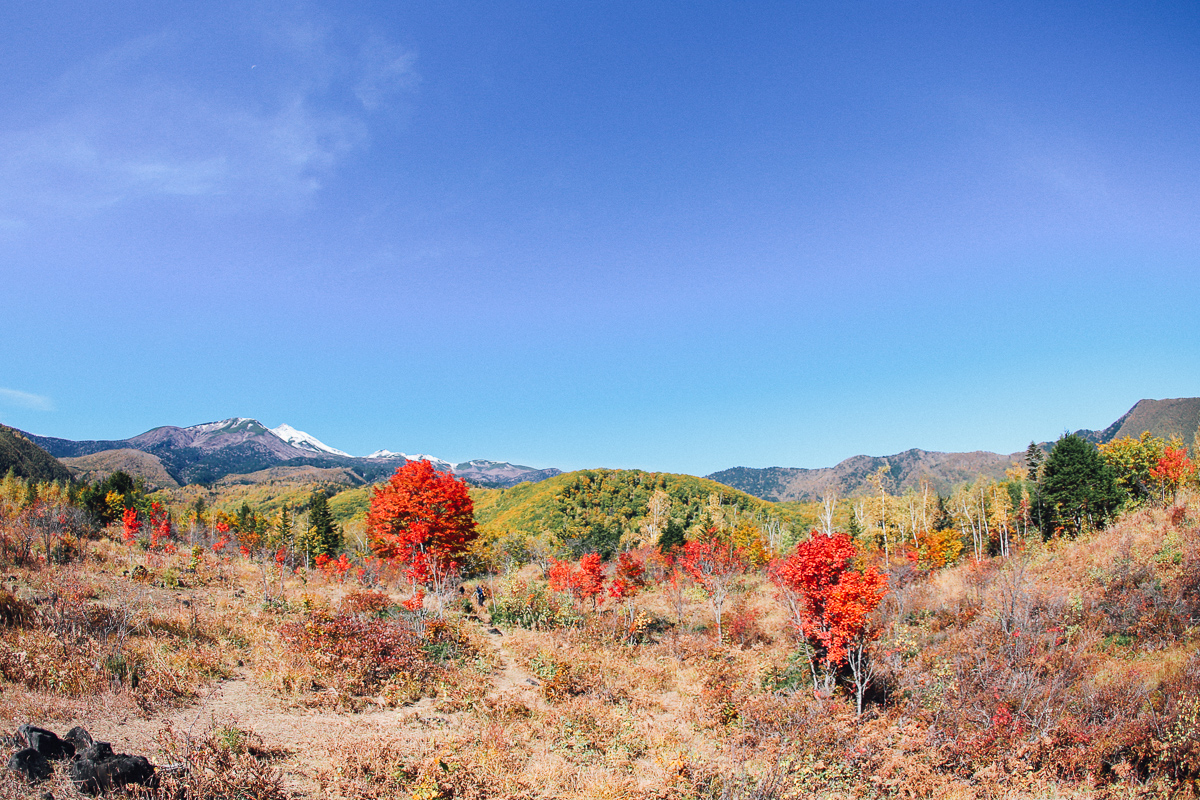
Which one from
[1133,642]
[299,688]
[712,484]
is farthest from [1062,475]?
[712,484]

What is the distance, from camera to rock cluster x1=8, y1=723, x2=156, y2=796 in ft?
23.6

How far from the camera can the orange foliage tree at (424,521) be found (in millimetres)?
24203

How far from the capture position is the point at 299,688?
13719 mm

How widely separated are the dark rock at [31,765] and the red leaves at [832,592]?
55.5 ft

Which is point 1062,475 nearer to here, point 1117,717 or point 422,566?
point 1117,717

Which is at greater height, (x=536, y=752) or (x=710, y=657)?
(x=536, y=752)

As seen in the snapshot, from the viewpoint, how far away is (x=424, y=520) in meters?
24.6

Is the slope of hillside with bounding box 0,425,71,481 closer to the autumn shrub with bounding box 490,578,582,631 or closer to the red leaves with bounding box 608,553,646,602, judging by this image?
the autumn shrub with bounding box 490,578,582,631

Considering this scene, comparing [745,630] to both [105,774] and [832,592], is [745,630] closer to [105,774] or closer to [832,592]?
[832,592]

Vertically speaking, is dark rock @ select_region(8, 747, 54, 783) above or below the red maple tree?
above

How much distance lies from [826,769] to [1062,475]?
64.2 metres

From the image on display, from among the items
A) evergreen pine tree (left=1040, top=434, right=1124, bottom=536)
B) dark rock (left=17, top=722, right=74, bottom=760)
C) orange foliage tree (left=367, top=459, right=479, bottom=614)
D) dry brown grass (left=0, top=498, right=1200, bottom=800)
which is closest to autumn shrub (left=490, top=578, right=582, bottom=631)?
dry brown grass (left=0, top=498, right=1200, bottom=800)

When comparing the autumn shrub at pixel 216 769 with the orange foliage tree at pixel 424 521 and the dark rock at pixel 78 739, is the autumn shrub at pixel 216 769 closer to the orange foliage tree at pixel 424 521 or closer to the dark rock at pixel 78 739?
the dark rock at pixel 78 739

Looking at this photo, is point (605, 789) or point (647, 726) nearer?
point (605, 789)
